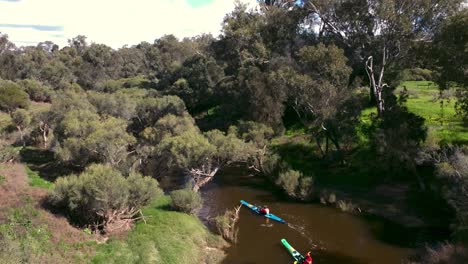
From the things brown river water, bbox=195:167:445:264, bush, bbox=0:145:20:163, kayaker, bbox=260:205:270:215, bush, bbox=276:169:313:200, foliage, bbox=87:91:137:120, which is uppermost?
foliage, bbox=87:91:137:120

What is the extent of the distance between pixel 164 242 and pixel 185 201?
5.72 metres

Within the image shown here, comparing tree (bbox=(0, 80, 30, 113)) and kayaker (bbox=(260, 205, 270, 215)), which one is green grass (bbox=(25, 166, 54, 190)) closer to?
kayaker (bbox=(260, 205, 270, 215))

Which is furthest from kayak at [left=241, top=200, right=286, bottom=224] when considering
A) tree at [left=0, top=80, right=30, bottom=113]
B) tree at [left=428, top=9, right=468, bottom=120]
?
tree at [left=0, top=80, right=30, bottom=113]

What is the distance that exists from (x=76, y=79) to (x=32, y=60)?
70.7 feet

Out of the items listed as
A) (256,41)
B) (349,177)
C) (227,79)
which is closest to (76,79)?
(227,79)

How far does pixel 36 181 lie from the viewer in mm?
35750

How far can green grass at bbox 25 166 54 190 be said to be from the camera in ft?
113

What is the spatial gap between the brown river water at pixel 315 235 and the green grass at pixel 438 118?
11.5 metres

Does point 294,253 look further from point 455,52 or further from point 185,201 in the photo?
point 455,52

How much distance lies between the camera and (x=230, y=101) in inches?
2630

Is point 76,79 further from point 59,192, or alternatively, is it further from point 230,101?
point 59,192

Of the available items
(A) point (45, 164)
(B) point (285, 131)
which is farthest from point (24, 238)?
(B) point (285, 131)

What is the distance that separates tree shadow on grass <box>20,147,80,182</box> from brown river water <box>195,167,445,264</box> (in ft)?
45.2

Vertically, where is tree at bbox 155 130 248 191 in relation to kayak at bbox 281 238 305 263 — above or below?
above
